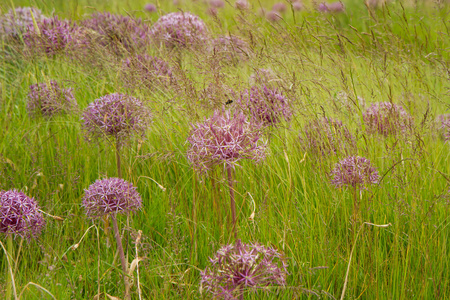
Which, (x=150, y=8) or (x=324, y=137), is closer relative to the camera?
(x=324, y=137)

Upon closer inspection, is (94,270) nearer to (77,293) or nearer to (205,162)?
(77,293)

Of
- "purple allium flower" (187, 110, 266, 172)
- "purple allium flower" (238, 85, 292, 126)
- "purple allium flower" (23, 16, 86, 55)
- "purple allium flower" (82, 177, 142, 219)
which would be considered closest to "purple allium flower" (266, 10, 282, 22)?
"purple allium flower" (238, 85, 292, 126)

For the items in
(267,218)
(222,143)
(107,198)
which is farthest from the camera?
(267,218)

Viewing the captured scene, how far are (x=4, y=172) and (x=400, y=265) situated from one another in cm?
216

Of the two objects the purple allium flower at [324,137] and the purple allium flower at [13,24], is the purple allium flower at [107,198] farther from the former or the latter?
the purple allium flower at [13,24]

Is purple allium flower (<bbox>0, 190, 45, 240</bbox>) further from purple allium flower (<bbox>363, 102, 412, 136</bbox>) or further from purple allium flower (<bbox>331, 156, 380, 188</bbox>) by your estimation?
purple allium flower (<bbox>363, 102, 412, 136</bbox>)

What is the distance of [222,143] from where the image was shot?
59.7 inches

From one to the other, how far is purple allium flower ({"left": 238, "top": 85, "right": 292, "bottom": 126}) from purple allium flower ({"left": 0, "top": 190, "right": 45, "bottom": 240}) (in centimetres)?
114

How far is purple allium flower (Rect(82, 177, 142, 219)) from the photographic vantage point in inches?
65.7

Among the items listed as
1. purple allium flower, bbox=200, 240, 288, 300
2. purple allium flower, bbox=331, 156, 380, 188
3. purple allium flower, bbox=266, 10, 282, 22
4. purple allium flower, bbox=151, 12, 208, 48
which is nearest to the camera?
purple allium flower, bbox=200, 240, 288, 300

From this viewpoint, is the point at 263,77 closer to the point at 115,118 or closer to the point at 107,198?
the point at 115,118

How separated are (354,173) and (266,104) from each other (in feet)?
2.17

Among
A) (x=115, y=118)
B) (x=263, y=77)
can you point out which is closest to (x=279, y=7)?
(x=263, y=77)

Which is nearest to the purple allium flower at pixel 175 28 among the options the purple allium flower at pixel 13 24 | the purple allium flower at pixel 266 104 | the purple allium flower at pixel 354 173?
the purple allium flower at pixel 13 24
